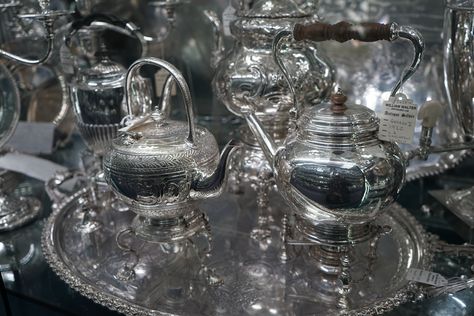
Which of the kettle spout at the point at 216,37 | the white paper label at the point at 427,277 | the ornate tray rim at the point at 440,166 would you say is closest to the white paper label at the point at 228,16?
the kettle spout at the point at 216,37

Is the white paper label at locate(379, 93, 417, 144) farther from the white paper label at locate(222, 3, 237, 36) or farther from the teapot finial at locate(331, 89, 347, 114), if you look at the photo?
the white paper label at locate(222, 3, 237, 36)

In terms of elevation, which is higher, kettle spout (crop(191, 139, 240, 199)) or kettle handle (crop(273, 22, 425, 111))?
kettle handle (crop(273, 22, 425, 111))

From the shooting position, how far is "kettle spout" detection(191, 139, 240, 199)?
81 centimetres

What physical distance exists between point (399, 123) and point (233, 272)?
0.42 metres

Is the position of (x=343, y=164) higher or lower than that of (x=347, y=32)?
lower

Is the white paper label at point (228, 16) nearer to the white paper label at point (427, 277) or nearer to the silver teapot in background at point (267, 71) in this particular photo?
the silver teapot in background at point (267, 71)

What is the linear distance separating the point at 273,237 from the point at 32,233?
0.58 m

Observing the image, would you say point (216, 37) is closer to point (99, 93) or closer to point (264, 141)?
point (99, 93)

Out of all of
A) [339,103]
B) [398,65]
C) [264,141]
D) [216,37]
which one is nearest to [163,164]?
[264,141]

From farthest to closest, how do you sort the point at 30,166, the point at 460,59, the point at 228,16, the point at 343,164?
the point at 30,166, the point at 228,16, the point at 460,59, the point at 343,164

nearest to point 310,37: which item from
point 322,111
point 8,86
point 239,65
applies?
point 322,111

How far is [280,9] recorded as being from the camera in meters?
1.04

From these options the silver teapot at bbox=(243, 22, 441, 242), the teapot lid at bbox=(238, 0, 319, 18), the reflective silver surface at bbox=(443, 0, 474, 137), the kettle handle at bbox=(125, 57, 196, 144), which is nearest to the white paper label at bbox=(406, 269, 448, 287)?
the silver teapot at bbox=(243, 22, 441, 242)

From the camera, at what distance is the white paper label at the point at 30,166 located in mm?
1311
